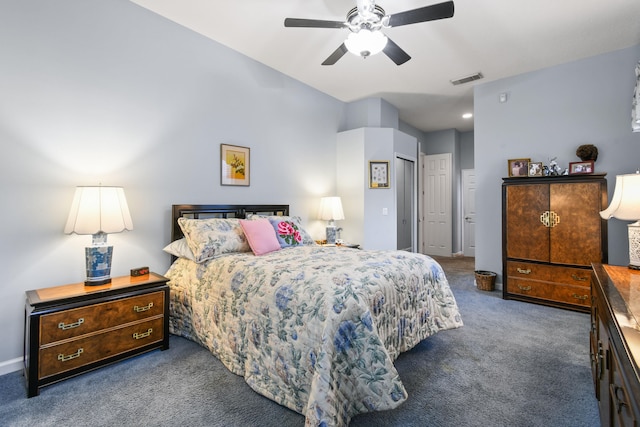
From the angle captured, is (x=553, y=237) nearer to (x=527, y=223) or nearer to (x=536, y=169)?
(x=527, y=223)

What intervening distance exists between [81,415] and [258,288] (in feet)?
3.84

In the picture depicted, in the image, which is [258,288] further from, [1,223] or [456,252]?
[456,252]

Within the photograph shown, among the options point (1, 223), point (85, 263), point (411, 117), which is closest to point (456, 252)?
point (411, 117)

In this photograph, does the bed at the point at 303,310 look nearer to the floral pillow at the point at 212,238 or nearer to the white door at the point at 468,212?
the floral pillow at the point at 212,238

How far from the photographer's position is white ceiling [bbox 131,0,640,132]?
2.69 meters

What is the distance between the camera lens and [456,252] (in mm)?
6875

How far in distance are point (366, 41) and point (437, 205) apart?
537 cm

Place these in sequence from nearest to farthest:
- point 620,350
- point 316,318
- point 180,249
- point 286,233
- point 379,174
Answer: point 620,350
point 316,318
point 180,249
point 286,233
point 379,174

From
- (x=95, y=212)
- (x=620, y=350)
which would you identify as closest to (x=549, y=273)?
(x=620, y=350)

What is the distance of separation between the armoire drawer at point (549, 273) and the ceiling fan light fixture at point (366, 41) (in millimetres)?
3043

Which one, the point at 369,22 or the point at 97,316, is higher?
the point at 369,22

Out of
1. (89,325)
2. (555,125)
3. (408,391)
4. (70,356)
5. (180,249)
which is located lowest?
(408,391)

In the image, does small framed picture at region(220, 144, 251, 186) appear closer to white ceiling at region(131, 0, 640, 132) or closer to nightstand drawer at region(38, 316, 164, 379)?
white ceiling at region(131, 0, 640, 132)

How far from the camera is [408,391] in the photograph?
74.9 inches
